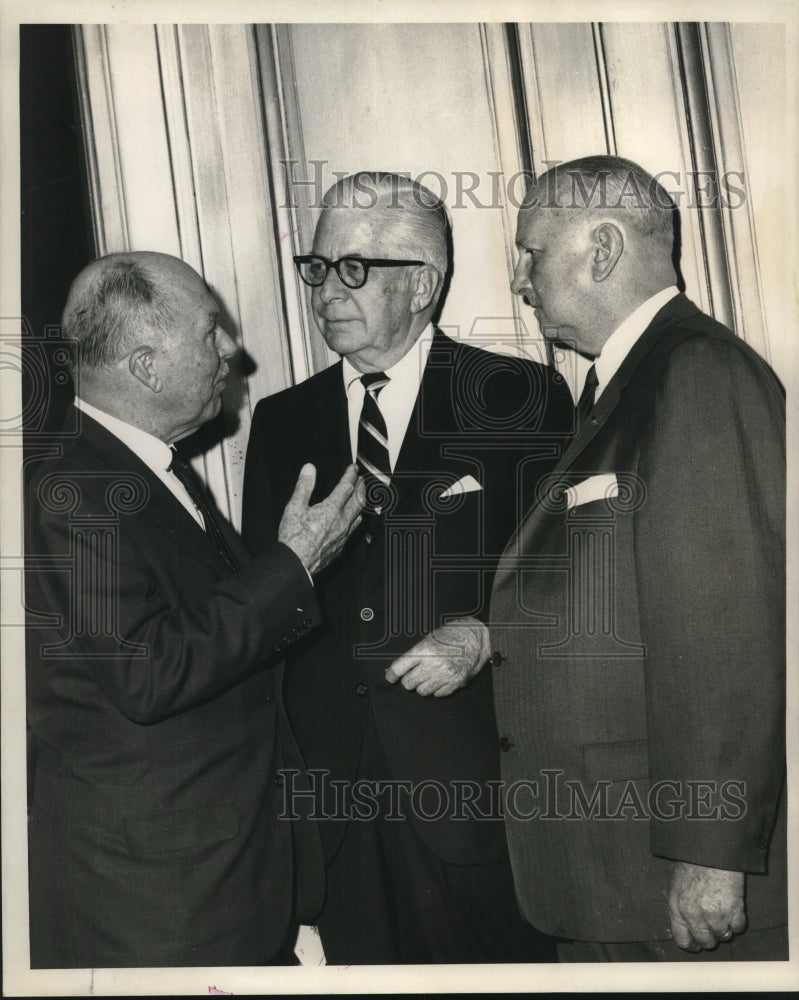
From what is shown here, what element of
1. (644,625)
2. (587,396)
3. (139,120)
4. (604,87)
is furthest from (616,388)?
(139,120)

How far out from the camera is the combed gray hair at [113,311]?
7.68ft

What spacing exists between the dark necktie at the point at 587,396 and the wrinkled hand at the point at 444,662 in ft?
1.70

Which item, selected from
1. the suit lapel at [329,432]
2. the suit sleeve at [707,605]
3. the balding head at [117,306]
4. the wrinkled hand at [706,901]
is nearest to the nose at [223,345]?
the balding head at [117,306]

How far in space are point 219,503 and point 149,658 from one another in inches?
17.5

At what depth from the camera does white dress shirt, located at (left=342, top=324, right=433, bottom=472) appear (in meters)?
2.48

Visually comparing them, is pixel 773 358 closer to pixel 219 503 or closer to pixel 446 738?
pixel 446 738

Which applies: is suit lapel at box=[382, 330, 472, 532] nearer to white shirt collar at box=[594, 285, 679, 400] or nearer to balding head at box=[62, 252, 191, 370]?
white shirt collar at box=[594, 285, 679, 400]

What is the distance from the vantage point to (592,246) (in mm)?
2400

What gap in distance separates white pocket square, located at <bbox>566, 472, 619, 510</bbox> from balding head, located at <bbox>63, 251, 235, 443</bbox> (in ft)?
2.64

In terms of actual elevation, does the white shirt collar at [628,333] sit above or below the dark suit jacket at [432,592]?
above

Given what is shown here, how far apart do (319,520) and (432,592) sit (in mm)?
301

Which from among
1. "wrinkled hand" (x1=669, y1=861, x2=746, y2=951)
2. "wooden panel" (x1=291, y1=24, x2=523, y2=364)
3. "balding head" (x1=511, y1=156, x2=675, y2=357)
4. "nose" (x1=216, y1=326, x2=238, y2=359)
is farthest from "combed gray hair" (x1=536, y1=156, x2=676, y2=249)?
"wrinkled hand" (x1=669, y1=861, x2=746, y2=951)

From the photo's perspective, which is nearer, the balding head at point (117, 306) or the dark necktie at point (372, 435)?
the balding head at point (117, 306)

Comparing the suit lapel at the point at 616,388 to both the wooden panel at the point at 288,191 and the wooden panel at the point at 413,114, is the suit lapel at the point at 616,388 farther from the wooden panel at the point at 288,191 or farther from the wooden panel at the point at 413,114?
the wooden panel at the point at 288,191
